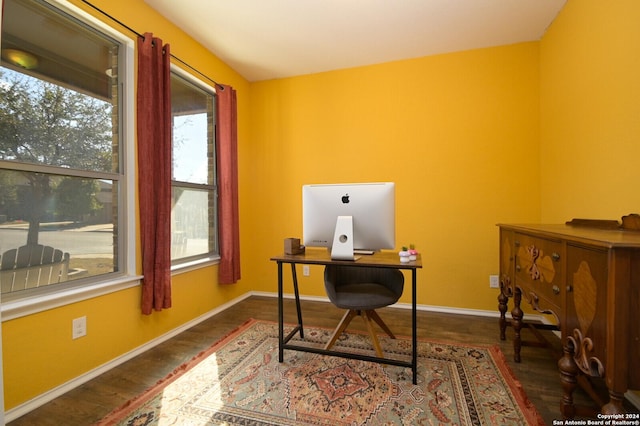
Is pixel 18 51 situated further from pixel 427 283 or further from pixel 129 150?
pixel 427 283

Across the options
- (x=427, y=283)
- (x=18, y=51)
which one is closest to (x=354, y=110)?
(x=427, y=283)

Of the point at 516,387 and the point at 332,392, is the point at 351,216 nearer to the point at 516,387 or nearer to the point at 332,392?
the point at 332,392

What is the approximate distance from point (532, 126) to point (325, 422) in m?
3.08

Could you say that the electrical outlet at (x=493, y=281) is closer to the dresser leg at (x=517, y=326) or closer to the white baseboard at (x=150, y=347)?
the white baseboard at (x=150, y=347)

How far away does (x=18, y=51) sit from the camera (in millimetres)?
1600

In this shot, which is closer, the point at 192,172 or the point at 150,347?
the point at 150,347

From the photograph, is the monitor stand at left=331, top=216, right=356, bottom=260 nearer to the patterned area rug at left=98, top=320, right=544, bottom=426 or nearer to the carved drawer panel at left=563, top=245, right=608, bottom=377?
the patterned area rug at left=98, top=320, right=544, bottom=426

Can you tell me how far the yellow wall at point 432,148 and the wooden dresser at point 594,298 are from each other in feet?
4.18

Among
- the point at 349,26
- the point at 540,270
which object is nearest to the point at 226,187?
the point at 349,26

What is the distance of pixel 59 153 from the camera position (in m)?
1.75

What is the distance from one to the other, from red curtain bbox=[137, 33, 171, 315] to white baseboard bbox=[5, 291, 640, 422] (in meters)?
0.32

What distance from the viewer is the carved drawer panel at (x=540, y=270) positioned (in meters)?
1.33

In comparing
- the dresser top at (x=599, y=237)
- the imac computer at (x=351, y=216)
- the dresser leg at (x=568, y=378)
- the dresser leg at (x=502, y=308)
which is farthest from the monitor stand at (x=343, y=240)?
the dresser leg at (x=502, y=308)

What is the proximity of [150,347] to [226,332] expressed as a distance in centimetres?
58
